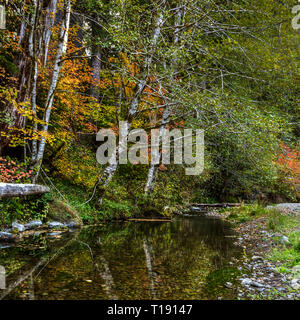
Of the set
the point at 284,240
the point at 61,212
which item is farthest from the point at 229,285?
the point at 61,212

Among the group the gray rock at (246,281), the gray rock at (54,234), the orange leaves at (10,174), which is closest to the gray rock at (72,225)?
the gray rock at (54,234)

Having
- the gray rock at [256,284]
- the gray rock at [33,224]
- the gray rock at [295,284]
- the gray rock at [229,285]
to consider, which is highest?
the gray rock at [33,224]

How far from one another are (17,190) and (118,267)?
333 cm

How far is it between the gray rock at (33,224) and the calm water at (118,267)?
24.9 inches

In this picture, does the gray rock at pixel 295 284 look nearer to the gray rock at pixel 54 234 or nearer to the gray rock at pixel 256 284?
the gray rock at pixel 256 284

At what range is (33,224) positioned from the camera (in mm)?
7160

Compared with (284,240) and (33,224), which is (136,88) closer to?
(33,224)

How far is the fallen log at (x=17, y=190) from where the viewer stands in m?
5.80

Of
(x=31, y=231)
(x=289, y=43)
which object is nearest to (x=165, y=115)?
(x=289, y=43)

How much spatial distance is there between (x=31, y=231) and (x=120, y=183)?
5.89 meters

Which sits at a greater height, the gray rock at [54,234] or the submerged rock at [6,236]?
the submerged rock at [6,236]

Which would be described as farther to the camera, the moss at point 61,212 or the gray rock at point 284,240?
the moss at point 61,212

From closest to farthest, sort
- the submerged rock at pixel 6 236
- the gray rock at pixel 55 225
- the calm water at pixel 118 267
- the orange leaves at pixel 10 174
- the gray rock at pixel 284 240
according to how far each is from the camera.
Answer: the calm water at pixel 118 267 → the gray rock at pixel 284 240 → the submerged rock at pixel 6 236 → the orange leaves at pixel 10 174 → the gray rock at pixel 55 225
